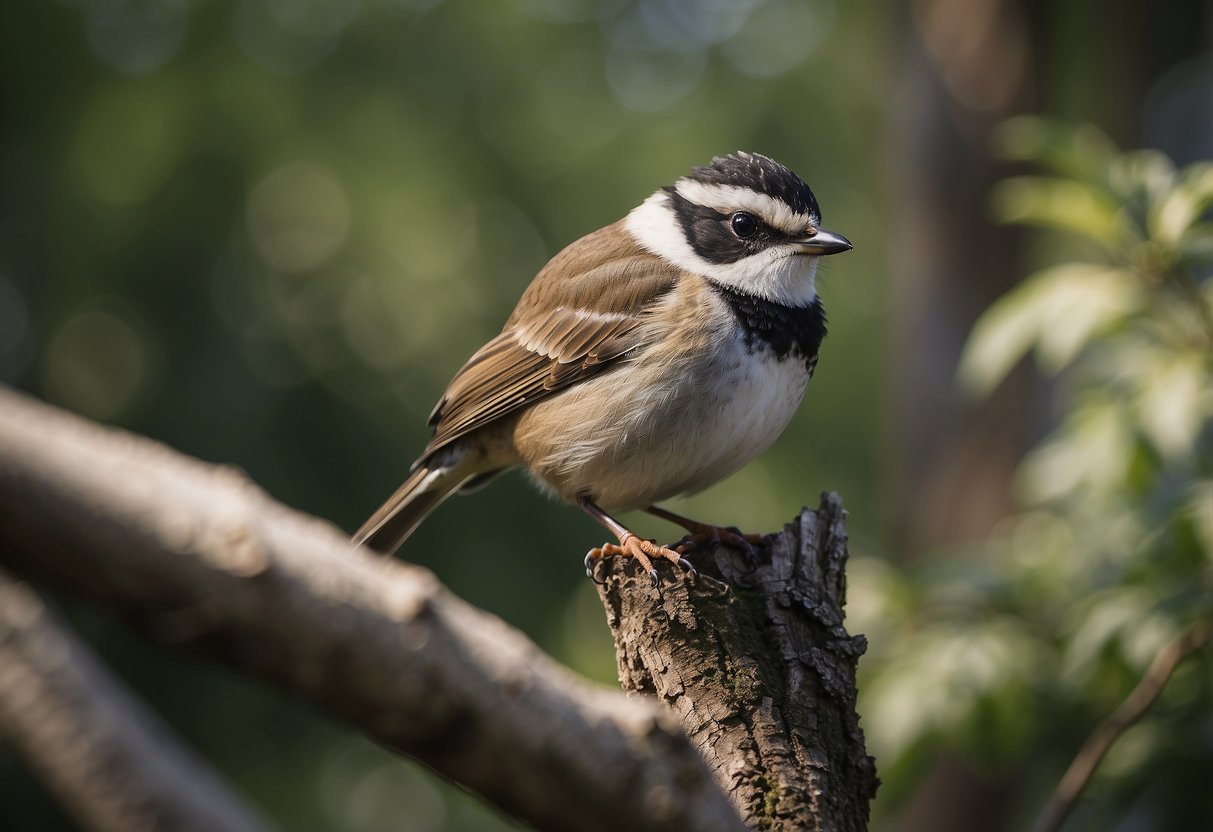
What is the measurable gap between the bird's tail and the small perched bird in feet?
0.04

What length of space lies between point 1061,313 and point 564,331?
1.85 m

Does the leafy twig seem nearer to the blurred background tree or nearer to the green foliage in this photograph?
the green foliage

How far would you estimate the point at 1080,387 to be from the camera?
4.41 m

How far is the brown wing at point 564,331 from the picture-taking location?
4449 millimetres

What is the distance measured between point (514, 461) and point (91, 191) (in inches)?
197

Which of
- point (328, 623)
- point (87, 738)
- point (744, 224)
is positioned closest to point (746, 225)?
point (744, 224)

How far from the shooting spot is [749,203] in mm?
4430

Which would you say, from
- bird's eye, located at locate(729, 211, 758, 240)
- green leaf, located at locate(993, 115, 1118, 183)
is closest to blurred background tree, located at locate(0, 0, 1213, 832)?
bird's eye, located at locate(729, 211, 758, 240)

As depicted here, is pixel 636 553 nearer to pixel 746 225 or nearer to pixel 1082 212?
pixel 746 225

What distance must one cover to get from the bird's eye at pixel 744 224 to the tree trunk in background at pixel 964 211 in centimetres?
398

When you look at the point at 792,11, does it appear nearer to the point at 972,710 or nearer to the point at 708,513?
the point at 708,513


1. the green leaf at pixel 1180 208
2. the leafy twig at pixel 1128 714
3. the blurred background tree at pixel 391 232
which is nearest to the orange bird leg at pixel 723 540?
the leafy twig at pixel 1128 714

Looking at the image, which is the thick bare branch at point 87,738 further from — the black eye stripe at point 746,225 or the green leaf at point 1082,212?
the black eye stripe at point 746,225

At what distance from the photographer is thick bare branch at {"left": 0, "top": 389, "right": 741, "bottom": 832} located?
1291mm
